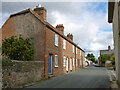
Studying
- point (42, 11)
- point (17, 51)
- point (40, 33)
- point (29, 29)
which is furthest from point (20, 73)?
point (42, 11)

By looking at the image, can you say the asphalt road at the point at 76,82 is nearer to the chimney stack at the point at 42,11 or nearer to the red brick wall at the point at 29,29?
the red brick wall at the point at 29,29

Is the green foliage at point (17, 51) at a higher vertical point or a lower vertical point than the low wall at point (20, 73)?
higher

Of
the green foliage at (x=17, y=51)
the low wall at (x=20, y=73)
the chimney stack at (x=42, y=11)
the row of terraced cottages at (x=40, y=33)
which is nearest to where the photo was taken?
the low wall at (x=20, y=73)

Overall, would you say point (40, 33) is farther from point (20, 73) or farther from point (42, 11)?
point (20, 73)

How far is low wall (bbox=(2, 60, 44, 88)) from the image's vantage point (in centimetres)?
830

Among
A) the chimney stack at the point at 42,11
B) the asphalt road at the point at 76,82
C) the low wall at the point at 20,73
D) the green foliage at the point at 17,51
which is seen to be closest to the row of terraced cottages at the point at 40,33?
the chimney stack at the point at 42,11

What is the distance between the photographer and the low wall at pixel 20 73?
Result: 27.2ft

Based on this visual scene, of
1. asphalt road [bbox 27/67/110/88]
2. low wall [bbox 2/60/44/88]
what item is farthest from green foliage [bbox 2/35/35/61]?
asphalt road [bbox 27/67/110/88]

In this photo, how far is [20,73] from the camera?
31.7 feet

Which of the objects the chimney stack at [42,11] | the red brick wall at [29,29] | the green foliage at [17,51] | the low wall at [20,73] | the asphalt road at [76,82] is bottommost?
the asphalt road at [76,82]

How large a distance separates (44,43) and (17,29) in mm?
4486

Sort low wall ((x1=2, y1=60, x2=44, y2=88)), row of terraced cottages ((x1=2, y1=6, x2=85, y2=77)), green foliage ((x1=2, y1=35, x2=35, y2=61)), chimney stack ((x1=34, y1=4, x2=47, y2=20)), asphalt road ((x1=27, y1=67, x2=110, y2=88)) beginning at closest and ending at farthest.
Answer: low wall ((x1=2, y1=60, x2=44, y2=88)), asphalt road ((x1=27, y1=67, x2=110, y2=88)), green foliage ((x1=2, y1=35, x2=35, y2=61)), row of terraced cottages ((x1=2, y1=6, x2=85, y2=77)), chimney stack ((x1=34, y1=4, x2=47, y2=20))

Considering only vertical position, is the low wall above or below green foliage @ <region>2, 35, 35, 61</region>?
below

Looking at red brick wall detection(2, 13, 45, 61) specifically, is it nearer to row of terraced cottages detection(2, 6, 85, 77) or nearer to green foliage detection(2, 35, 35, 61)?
row of terraced cottages detection(2, 6, 85, 77)
